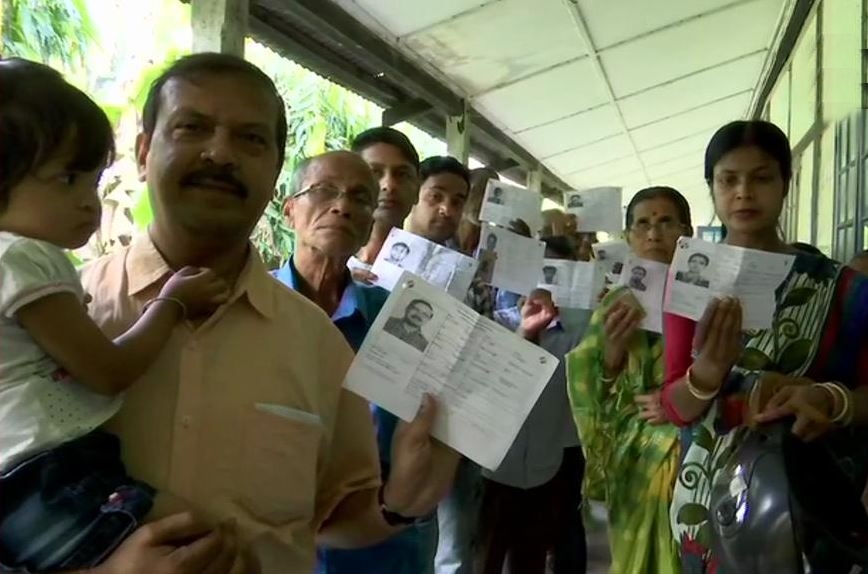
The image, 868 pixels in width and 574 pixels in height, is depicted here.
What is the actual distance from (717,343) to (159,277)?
1041 mm

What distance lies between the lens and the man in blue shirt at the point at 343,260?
167 cm

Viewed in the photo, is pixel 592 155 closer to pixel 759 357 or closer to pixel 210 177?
pixel 759 357

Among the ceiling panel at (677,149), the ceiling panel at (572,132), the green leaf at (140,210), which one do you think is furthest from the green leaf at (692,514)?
the ceiling panel at (677,149)

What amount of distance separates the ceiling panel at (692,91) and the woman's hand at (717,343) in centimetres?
391

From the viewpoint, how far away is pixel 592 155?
671 cm

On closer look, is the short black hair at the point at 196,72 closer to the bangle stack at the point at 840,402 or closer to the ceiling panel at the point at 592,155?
the bangle stack at the point at 840,402

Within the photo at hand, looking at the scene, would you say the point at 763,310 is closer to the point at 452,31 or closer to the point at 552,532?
the point at 552,532

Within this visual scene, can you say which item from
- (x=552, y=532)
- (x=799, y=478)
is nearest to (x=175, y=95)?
(x=799, y=478)

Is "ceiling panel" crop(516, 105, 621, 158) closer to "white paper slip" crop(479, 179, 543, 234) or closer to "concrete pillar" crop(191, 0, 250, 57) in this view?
"white paper slip" crop(479, 179, 543, 234)

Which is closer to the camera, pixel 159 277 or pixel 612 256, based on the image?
pixel 159 277

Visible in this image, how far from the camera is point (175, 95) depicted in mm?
1130

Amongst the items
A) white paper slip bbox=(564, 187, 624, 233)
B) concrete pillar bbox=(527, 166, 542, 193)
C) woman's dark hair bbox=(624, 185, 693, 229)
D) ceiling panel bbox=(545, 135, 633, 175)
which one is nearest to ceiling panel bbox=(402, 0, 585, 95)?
white paper slip bbox=(564, 187, 624, 233)

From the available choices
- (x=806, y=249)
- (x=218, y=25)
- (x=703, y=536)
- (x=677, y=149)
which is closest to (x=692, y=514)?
(x=703, y=536)

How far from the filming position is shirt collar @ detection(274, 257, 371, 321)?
167 centimetres
